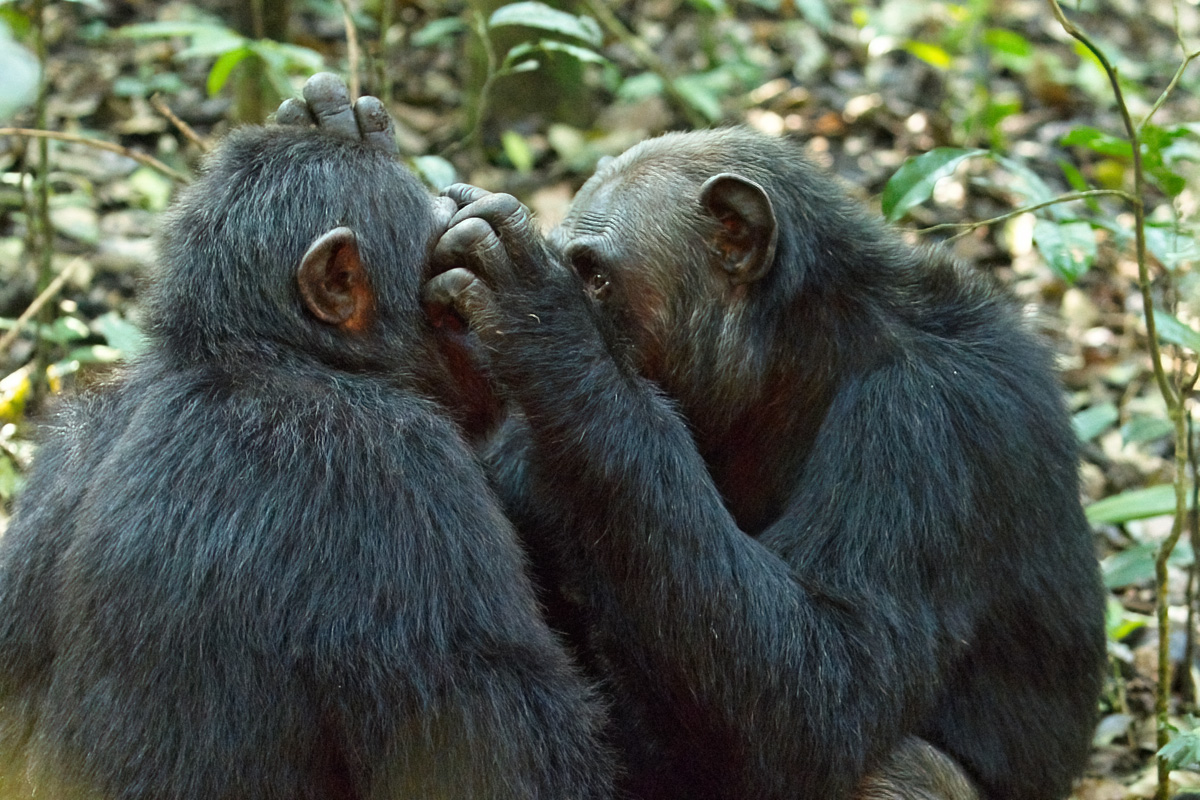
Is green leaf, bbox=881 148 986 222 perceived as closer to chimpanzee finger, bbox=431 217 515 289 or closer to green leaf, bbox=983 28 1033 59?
chimpanzee finger, bbox=431 217 515 289

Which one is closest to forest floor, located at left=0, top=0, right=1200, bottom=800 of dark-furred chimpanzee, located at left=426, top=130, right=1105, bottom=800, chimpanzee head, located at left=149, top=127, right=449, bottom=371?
dark-furred chimpanzee, located at left=426, top=130, right=1105, bottom=800

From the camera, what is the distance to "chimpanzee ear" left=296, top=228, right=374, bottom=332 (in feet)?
13.1

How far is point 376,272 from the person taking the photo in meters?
4.16

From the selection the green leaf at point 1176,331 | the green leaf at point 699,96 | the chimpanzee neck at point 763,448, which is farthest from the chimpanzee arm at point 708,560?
the green leaf at point 699,96

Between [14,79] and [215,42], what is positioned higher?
[215,42]

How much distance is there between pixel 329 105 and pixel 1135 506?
3835 mm

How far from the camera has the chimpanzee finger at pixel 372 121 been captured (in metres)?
4.43

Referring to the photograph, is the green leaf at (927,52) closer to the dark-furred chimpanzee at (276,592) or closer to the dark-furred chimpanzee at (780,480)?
the dark-furred chimpanzee at (780,480)

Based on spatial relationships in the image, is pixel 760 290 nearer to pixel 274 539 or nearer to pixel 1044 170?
pixel 274 539

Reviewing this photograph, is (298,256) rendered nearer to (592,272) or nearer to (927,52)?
(592,272)

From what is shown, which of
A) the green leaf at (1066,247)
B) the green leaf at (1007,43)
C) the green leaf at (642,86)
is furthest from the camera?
→ the green leaf at (1007,43)

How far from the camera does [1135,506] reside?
19.1ft

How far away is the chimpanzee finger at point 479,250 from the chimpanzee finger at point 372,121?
20.0 inches

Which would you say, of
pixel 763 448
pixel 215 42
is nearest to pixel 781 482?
pixel 763 448
